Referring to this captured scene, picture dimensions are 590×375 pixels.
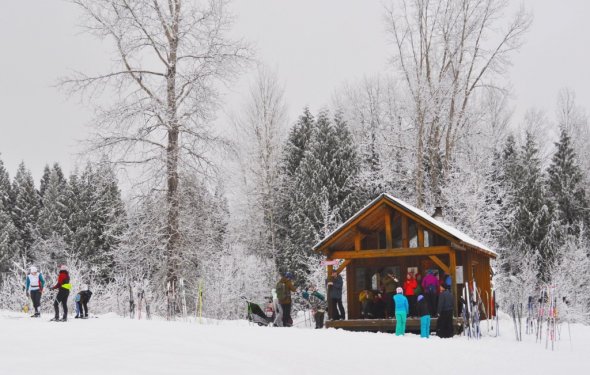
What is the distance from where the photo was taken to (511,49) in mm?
32969

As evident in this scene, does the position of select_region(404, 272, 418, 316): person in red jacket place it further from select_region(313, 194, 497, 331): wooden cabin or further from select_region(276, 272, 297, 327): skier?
select_region(276, 272, 297, 327): skier

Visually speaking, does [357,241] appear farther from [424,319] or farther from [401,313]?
[424,319]

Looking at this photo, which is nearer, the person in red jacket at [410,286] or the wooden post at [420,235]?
the wooden post at [420,235]

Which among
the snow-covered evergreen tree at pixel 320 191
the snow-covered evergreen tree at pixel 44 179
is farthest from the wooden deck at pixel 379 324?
the snow-covered evergreen tree at pixel 44 179

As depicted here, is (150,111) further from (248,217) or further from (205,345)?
(248,217)

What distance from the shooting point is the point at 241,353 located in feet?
34.8

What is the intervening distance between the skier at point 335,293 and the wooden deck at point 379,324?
0.44 metres

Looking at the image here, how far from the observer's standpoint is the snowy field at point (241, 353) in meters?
8.70

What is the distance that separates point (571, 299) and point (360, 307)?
18276mm

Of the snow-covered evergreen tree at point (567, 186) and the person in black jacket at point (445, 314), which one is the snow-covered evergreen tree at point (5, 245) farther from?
the person in black jacket at point (445, 314)

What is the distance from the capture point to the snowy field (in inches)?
343

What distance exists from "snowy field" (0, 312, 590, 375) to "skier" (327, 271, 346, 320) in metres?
4.18

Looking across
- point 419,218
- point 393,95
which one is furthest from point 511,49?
point 419,218

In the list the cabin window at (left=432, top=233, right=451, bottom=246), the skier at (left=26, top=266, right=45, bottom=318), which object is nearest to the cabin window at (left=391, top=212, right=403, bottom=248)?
the cabin window at (left=432, top=233, right=451, bottom=246)
